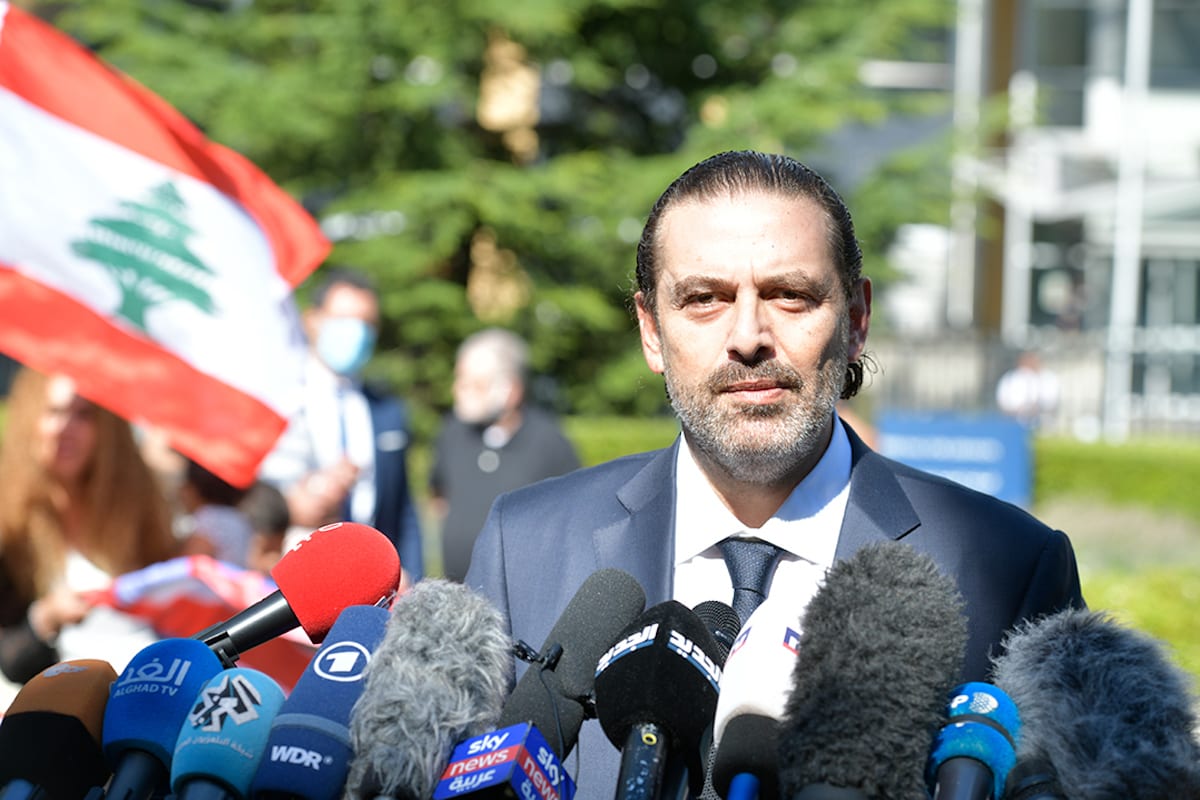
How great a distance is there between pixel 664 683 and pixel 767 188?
1001 mm

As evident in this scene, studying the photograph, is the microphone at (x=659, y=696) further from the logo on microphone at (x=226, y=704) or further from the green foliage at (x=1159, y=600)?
the green foliage at (x=1159, y=600)

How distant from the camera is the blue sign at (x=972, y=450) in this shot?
13859mm

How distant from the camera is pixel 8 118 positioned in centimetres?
464

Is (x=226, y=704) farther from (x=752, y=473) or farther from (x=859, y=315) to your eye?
(x=859, y=315)

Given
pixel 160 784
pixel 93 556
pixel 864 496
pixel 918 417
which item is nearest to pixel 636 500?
pixel 864 496

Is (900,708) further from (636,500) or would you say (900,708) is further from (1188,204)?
(1188,204)

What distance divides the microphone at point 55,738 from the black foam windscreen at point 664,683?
688 mm

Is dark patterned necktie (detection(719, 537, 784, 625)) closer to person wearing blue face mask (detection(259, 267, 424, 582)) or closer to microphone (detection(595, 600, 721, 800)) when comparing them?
microphone (detection(595, 600, 721, 800))

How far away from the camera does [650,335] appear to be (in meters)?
2.76

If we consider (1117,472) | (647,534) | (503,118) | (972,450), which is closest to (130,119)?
(647,534)

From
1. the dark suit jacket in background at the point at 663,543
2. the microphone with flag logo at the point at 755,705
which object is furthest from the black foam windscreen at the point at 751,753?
the dark suit jacket in background at the point at 663,543

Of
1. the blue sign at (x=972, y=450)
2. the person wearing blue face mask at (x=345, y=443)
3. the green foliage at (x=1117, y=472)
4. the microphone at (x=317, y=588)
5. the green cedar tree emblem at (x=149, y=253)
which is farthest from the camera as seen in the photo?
the green foliage at (x=1117, y=472)

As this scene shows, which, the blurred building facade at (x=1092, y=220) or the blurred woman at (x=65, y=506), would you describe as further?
the blurred building facade at (x=1092, y=220)

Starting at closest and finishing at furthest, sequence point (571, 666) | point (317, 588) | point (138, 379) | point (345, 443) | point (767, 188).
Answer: point (571, 666) < point (317, 588) < point (767, 188) < point (138, 379) < point (345, 443)
